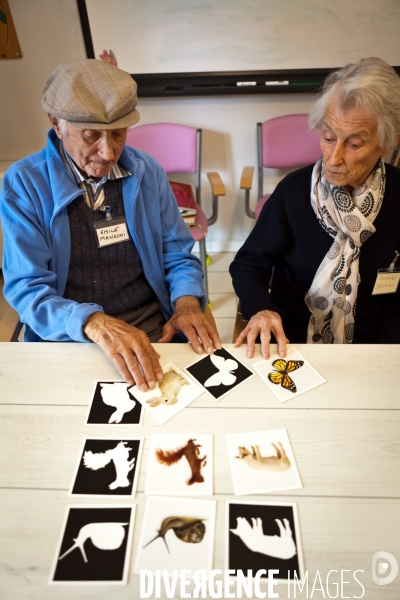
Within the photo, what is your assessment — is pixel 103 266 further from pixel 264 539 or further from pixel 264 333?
pixel 264 539

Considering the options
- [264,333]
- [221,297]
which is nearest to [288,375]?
[264,333]

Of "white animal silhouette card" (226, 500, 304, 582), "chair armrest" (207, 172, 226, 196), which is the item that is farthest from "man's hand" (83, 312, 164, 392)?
"chair armrest" (207, 172, 226, 196)

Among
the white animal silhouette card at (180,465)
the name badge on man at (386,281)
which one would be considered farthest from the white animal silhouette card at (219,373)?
the name badge on man at (386,281)

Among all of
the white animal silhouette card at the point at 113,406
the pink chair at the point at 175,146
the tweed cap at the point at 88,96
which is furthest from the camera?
the pink chair at the point at 175,146

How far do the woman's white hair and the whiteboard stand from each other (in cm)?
148

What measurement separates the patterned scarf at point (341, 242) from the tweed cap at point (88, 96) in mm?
673

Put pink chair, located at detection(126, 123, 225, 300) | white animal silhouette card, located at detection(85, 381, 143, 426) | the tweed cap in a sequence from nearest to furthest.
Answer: white animal silhouette card, located at detection(85, 381, 143, 426) < the tweed cap < pink chair, located at detection(126, 123, 225, 300)

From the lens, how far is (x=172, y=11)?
2.43 metres

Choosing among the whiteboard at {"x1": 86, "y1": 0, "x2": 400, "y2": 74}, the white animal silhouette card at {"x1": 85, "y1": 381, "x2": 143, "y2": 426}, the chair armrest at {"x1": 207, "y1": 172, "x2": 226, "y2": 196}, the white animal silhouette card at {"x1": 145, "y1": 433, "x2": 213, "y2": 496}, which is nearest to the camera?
the white animal silhouette card at {"x1": 145, "y1": 433, "x2": 213, "y2": 496}

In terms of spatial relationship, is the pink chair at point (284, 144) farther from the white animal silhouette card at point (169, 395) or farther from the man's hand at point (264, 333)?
the white animal silhouette card at point (169, 395)

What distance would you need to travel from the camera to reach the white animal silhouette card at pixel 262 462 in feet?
2.81

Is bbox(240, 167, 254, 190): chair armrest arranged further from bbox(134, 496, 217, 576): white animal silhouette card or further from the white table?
bbox(134, 496, 217, 576): white animal silhouette card

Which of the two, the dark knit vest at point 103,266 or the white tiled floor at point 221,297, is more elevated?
the dark knit vest at point 103,266

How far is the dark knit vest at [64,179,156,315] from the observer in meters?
1.39
